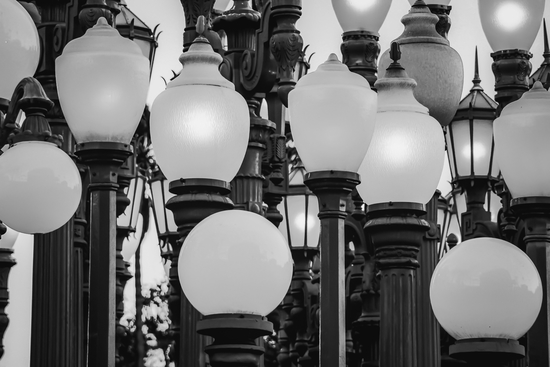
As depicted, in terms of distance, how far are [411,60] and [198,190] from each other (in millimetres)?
1859

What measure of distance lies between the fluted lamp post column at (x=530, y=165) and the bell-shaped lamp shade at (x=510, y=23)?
1576 mm

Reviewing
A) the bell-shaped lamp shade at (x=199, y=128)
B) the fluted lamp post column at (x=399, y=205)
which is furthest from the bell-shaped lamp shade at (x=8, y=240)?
the fluted lamp post column at (x=399, y=205)

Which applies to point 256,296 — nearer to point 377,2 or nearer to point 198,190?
point 198,190

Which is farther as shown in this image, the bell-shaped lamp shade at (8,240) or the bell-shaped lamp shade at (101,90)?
the bell-shaped lamp shade at (8,240)

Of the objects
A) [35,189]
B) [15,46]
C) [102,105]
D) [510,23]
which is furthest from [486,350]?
[510,23]

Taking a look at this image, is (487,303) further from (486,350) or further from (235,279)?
(235,279)

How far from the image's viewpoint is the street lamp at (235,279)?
19.0 ft

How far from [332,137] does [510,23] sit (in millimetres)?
2787

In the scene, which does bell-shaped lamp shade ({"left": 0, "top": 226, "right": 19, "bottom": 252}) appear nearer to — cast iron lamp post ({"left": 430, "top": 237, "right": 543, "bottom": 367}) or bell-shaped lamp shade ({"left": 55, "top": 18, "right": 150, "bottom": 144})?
bell-shaped lamp shade ({"left": 55, "top": 18, "right": 150, "bottom": 144})

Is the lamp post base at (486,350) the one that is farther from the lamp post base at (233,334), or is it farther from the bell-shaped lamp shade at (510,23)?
the bell-shaped lamp shade at (510,23)

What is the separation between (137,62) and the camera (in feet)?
21.4

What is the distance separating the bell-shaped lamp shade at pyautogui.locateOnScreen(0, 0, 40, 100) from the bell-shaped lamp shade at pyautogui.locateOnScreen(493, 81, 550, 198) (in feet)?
7.71

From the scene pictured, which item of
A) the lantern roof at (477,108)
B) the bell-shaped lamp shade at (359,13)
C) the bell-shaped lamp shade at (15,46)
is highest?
the bell-shaped lamp shade at (359,13)

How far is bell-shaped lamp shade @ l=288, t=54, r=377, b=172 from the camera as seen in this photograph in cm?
634
